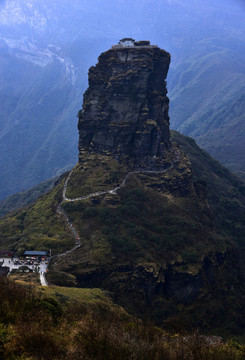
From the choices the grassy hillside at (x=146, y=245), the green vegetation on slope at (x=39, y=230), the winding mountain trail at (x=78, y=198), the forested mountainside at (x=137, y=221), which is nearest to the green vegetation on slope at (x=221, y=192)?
the forested mountainside at (x=137, y=221)

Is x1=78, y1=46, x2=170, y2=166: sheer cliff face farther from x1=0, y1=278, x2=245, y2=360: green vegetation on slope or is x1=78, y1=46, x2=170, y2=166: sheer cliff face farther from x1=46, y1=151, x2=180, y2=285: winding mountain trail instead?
x1=0, y1=278, x2=245, y2=360: green vegetation on slope

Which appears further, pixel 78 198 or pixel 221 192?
pixel 221 192

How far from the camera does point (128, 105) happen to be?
80625 mm

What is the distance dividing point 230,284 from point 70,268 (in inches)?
1342

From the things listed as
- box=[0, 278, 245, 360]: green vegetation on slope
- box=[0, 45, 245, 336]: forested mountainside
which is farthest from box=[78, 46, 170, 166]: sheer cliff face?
box=[0, 278, 245, 360]: green vegetation on slope

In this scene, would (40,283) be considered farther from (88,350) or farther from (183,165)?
(183,165)

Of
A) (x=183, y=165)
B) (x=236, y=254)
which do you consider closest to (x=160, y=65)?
(x=183, y=165)

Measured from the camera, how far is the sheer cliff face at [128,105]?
80.0 meters

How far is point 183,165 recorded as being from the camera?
83.8m

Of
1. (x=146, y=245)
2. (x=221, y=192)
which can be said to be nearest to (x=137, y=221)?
(x=146, y=245)

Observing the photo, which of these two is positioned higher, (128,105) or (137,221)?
(128,105)

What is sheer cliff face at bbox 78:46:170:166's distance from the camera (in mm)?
80000

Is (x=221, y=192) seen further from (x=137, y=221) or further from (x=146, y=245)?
(x=146, y=245)

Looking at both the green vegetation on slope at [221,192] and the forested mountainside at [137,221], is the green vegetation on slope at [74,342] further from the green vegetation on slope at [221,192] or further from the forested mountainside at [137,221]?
the green vegetation on slope at [221,192]
